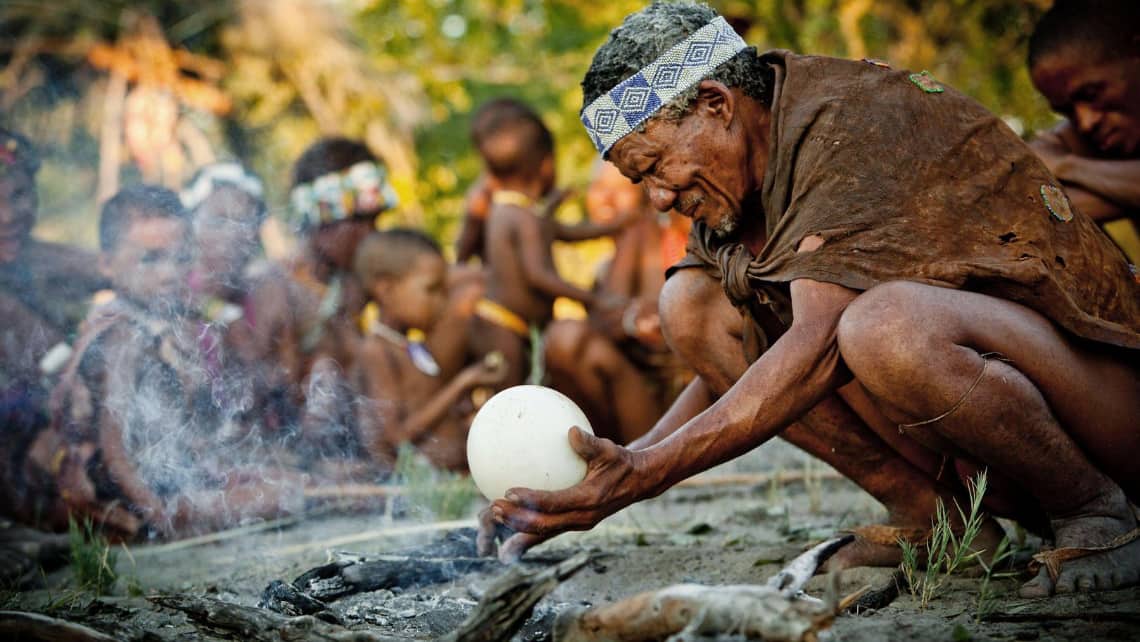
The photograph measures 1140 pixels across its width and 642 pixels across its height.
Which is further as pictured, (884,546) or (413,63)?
(413,63)

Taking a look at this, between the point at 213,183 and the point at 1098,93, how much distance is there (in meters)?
4.39

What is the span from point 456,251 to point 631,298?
1.64 meters

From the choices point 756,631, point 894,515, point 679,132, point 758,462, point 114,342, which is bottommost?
point 758,462

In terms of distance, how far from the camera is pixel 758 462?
16.2 ft

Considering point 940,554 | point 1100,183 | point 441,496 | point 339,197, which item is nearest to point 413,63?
point 339,197

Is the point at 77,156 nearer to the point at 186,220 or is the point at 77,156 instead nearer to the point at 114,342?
the point at 186,220

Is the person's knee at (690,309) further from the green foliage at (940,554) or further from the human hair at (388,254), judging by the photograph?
the human hair at (388,254)

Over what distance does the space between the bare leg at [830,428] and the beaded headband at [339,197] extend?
13.7 ft

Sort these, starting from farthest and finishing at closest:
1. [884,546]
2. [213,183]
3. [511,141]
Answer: [511,141]
[213,183]
[884,546]

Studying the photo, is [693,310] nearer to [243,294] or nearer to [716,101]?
[716,101]

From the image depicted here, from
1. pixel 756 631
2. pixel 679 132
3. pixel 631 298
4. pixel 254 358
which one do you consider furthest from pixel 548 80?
pixel 756 631

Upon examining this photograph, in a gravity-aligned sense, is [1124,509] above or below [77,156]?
below

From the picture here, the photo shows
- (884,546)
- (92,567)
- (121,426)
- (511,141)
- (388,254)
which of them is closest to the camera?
(884,546)

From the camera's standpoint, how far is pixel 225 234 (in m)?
5.72
